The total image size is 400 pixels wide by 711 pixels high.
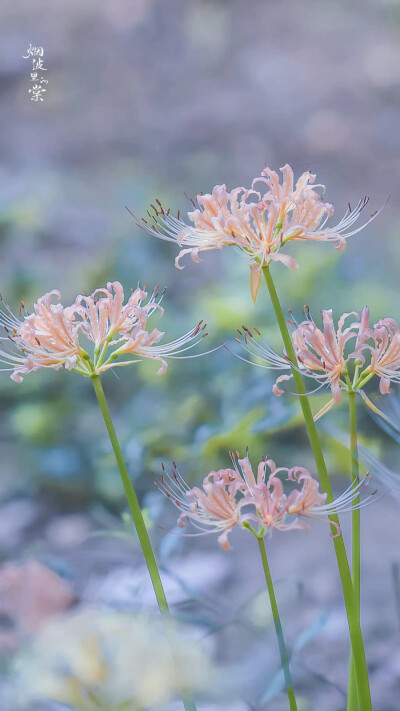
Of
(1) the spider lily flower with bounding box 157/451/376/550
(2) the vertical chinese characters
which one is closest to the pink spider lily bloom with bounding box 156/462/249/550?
(1) the spider lily flower with bounding box 157/451/376/550

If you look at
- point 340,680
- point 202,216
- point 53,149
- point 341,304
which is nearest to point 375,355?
point 202,216

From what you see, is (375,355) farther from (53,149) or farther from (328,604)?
(53,149)

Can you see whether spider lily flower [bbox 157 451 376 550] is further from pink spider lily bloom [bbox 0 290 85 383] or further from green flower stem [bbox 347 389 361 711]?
pink spider lily bloom [bbox 0 290 85 383]

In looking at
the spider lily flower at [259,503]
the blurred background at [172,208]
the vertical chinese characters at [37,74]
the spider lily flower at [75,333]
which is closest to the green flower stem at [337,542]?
the spider lily flower at [259,503]

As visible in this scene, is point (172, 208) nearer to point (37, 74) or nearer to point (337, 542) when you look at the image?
point (37, 74)

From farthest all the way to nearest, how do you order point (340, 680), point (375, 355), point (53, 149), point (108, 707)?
point (53, 149), point (340, 680), point (108, 707), point (375, 355)

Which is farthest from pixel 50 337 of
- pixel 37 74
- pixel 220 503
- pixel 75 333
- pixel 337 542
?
pixel 37 74
